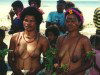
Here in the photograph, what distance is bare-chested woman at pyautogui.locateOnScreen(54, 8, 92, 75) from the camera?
6.48 meters

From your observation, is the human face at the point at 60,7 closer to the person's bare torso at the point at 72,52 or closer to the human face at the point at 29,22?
the person's bare torso at the point at 72,52

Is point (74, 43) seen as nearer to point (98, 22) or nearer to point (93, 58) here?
point (93, 58)

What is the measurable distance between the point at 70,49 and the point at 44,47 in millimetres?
469

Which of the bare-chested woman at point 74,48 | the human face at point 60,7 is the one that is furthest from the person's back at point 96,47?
the human face at point 60,7

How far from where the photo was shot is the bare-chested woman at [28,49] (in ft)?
21.2

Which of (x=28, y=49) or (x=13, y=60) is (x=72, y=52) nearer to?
(x=28, y=49)

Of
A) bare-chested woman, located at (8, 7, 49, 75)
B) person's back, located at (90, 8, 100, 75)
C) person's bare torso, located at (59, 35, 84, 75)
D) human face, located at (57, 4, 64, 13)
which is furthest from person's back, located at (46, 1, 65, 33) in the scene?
bare-chested woman, located at (8, 7, 49, 75)

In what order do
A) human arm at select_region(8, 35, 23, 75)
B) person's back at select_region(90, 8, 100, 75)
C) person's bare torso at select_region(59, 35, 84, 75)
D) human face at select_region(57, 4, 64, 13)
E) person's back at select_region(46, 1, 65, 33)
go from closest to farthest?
human arm at select_region(8, 35, 23, 75), person's bare torso at select_region(59, 35, 84, 75), person's back at select_region(90, 8, 100, 75), person's back at select_region(46, 1, 65, 33), human face at select_region(57, 4, 64, 13)

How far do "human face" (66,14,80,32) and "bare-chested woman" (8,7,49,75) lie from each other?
479 millimetres

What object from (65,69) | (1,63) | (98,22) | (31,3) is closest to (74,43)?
(65,69)

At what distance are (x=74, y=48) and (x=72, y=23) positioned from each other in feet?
1.44

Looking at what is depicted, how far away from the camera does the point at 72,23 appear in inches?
257

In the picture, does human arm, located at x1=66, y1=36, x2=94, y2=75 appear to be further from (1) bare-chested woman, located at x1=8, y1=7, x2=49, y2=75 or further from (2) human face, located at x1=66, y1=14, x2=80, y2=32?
(1) bare-chested woman, located at x1=8, y1=7, x2=49, y2=75

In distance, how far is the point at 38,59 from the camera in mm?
6531
